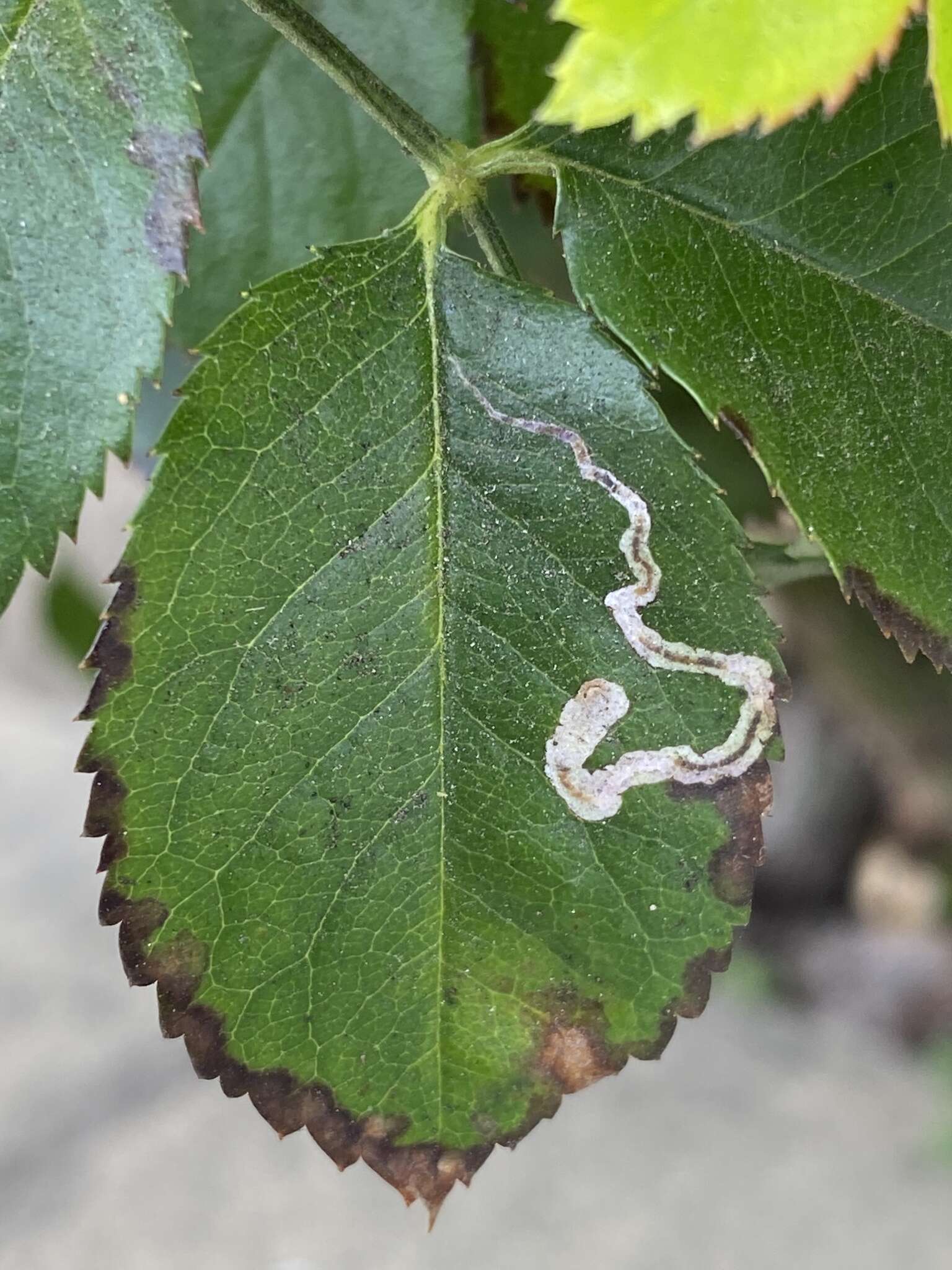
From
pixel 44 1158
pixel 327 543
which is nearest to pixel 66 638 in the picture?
pixel 327 543

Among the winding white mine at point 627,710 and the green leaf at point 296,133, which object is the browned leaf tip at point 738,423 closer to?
the winding white mine at point 627,710

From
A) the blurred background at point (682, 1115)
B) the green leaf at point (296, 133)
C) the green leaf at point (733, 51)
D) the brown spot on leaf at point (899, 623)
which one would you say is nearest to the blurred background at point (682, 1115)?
the blurred background at point (682, 1115)

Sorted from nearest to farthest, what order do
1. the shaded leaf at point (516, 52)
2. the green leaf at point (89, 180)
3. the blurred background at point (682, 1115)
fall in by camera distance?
the green leaf at point (89, 180)
the shaded leaf at point (516, 52)
the blurred background at point (682, 1115)

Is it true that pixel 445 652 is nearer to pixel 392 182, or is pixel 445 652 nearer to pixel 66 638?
pixel 392 182

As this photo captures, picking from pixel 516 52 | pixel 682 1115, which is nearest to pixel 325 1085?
pixel 516 52

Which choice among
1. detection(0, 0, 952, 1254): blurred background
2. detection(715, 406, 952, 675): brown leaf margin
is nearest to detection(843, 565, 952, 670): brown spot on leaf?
detection(715, 406, 952, 675): brown leaf margin
